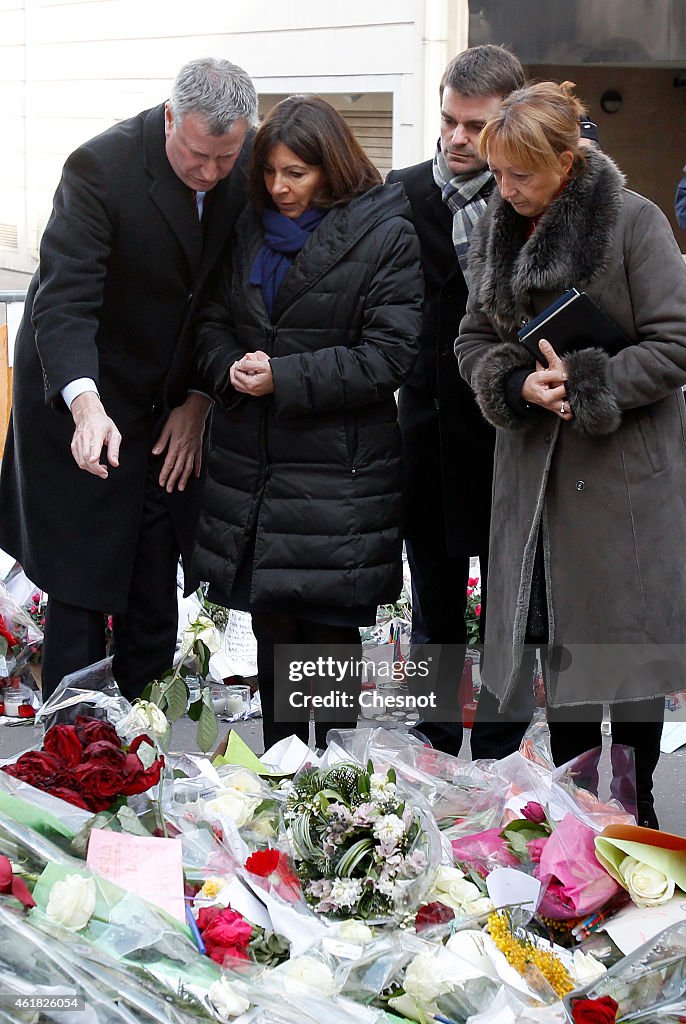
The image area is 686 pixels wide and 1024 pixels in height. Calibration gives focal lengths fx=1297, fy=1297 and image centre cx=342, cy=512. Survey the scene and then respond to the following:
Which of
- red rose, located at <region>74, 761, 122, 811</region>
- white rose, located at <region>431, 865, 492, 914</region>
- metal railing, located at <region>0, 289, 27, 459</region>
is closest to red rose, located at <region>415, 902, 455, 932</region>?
white rose, located at <region>431, 865, 492, 914</region>

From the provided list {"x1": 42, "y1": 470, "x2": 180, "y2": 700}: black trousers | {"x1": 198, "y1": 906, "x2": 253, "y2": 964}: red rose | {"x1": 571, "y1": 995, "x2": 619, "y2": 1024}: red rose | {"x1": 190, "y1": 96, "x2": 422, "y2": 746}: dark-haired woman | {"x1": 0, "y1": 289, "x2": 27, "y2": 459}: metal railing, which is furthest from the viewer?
{"x1": 0, "y1": 289, "x2": 27, "y2": 459}: metal railing

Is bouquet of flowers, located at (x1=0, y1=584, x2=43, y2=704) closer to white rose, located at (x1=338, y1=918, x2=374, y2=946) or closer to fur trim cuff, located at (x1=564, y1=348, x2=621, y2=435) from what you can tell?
fur trim cuff, located at (x1=564, y1=348, x2=621, y2=435)

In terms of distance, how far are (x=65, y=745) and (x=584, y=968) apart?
0.78 metres

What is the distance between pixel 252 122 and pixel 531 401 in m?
0.83

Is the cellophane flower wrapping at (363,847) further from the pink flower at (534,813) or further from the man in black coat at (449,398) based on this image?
the man in black coat at (449,398)

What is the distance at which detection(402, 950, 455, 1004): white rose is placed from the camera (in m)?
1.52

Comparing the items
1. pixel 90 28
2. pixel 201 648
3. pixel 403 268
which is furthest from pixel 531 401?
pixel 90 28

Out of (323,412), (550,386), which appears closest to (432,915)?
(550,386)

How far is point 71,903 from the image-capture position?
1533 mm

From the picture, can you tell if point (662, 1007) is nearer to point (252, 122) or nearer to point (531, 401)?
point (531, 401)

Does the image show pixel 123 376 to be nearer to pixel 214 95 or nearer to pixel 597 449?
pixel 214 95

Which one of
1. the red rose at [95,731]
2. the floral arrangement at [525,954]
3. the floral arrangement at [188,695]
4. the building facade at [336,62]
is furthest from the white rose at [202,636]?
the building facade at [336,62]

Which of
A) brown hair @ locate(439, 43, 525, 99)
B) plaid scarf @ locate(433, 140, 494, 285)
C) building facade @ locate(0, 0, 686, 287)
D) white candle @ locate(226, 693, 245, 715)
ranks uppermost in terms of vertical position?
building facade @ locate(0, 0, 686, 287)

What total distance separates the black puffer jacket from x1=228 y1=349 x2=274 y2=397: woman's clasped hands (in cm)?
2
